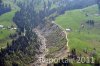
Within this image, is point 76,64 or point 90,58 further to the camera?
point 90,58

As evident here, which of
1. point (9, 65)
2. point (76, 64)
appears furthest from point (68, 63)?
point (9, 65)

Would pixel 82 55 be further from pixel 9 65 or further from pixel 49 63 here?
pixel 9 65

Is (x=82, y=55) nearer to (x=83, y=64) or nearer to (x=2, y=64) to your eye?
(x=83, y=64)

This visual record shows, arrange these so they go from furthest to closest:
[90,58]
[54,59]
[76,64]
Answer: [54,59] < [90,58] < [76,64]

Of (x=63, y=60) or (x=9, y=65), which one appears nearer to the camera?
(x=63, y=60)

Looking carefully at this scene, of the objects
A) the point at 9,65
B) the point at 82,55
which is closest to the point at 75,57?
the point at 82,55

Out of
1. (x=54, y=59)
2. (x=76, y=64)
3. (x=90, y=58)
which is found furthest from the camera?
(x=54, y=59)

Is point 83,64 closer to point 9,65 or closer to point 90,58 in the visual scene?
point 90,58

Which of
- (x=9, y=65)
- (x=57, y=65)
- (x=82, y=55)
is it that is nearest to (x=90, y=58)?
(x=82, y=55)
